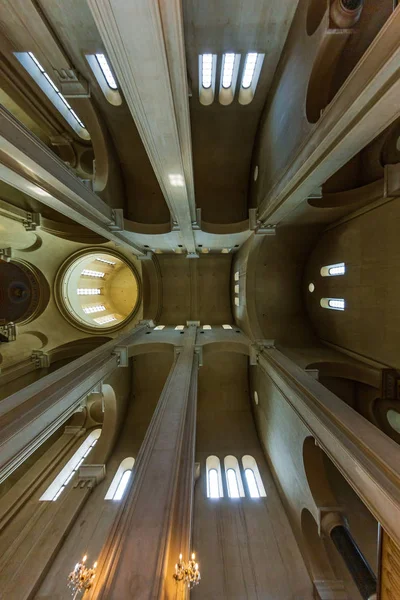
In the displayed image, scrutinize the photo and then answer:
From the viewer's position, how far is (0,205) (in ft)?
29.6

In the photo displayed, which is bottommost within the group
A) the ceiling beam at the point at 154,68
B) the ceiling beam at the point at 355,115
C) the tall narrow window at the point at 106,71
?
the ceiling beam at the point at 355,115

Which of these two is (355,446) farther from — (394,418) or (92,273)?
(92,273)

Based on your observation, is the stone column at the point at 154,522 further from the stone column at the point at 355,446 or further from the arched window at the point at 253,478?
the arched window at the point at 253,478

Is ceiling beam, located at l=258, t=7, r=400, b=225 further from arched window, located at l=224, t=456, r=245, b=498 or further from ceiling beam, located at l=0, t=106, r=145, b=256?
arched window, located at l=224, t=456, r=245, b=498

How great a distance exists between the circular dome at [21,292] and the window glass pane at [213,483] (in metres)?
10.5

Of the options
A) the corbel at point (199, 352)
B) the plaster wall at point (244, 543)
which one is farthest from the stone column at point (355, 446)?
the plaster wall at point (244, 543)

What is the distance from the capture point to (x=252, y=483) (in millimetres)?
9750

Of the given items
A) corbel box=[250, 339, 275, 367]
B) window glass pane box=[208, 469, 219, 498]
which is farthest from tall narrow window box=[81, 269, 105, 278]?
window glass pane box=[208, 469, 219, 498]

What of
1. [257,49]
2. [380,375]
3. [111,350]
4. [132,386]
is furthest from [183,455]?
[257,49]

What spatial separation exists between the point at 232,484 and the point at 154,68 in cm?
1231

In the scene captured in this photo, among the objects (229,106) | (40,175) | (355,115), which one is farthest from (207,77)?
A: (40,175)

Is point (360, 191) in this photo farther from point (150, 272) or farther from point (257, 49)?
point (150, 272)

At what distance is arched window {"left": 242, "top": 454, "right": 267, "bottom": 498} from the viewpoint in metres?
9.25

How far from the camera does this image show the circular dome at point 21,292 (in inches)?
445
